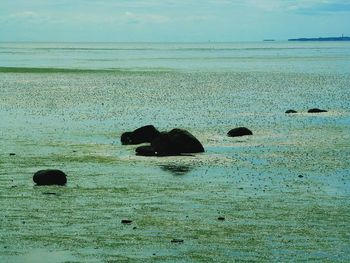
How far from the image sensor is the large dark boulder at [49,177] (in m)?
27.8

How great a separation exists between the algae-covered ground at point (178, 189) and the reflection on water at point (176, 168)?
2.8 inches

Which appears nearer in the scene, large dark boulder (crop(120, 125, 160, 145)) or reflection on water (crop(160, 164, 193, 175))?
reflection on water (crop(160, 164, 193, 175))

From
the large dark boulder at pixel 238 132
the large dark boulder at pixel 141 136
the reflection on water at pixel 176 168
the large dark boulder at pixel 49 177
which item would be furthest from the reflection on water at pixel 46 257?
the large dark boulder at pixel 238 132

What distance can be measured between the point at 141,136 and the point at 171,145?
144 inches

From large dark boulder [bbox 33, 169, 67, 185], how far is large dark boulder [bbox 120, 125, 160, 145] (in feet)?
34.6

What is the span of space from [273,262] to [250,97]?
2122 inches

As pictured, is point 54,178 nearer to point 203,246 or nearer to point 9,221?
point 9,221

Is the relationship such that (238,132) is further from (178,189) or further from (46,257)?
(46,257)

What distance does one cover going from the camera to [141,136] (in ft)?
126

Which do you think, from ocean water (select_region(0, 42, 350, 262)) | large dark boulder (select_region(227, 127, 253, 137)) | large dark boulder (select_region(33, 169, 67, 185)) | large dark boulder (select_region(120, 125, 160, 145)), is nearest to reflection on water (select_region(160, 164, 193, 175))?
ocean water (select_region(0, 42, 350, 262))

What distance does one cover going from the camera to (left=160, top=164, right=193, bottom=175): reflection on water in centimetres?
3055

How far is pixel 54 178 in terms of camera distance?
91.3 feet

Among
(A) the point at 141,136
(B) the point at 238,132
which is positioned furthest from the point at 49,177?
(B) the point at 238,132

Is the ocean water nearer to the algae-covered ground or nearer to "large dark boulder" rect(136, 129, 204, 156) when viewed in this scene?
the algae-covered ground
